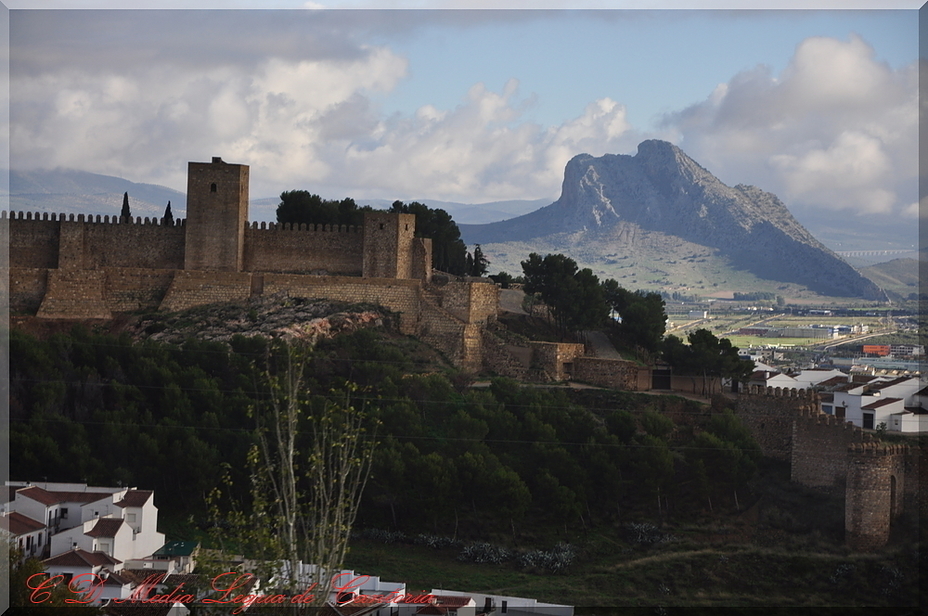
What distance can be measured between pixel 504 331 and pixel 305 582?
12.0 m

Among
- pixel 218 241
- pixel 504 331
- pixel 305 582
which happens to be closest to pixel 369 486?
pixel 504 331

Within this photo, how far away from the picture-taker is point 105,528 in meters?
15.3

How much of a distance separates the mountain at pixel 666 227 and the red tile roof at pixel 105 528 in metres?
36.0

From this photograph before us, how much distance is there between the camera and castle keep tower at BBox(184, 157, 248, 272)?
21.7 m

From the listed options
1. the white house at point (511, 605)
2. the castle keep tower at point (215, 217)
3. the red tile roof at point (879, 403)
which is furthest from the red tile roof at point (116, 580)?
the red tile roof at point (879, 403)

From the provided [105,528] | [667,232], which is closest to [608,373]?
[105,528]

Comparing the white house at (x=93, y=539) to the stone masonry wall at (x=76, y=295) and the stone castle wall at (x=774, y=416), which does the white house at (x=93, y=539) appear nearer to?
the stone masonry wall at (x=76, y=295)

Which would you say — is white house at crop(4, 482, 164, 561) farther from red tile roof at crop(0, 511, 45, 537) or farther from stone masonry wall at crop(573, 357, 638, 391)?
stone masonry wall at crop(573, 357, 638, 391)

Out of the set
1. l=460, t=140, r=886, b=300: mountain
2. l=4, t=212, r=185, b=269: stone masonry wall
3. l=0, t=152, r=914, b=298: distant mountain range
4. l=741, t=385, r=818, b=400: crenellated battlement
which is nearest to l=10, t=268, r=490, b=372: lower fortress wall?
l=4, t=212, r=185, b=269: stone masonry wall

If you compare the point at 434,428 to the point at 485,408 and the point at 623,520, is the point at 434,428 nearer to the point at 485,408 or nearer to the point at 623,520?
the point at 485,408

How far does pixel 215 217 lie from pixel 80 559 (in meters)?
8.66

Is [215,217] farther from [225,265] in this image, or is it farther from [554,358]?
[554,358]

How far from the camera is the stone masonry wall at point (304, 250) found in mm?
22172

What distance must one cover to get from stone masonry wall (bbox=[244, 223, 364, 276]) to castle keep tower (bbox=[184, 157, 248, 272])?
45cm
